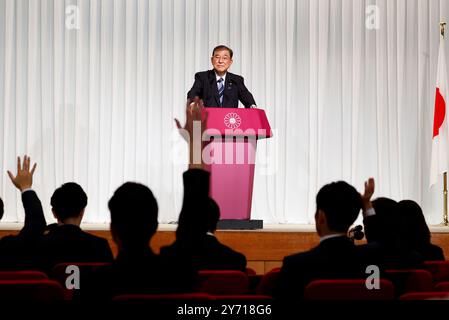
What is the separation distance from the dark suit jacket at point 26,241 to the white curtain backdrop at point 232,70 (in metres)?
5.77

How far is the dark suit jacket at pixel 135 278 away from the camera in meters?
2.54

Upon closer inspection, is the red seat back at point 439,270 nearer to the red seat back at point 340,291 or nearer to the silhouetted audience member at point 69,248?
the red seat back at point 340,291

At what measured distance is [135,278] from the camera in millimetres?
2570

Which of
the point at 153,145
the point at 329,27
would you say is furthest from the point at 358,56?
the point at 153,145

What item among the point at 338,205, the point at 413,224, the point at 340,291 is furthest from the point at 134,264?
the point at 413,224

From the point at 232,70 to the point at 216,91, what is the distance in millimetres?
2361

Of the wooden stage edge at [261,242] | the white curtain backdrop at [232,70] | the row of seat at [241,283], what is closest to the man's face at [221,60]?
the wooden stage edge at [261,242]

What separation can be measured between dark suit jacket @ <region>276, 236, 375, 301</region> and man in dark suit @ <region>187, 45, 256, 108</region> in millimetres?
4369

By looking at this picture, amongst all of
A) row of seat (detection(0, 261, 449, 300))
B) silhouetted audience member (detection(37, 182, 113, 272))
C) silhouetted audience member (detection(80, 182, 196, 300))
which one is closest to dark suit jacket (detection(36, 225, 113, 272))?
silhouetted audience member (detection(37, 182, 113, 272))

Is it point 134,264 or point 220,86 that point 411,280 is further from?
point 220,86

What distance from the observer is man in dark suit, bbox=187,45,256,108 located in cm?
739

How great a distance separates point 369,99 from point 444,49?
116cm

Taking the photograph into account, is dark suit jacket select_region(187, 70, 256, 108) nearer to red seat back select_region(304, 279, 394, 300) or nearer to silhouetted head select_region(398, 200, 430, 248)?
silhouetted head select_region(398, 200, 430, 248)
